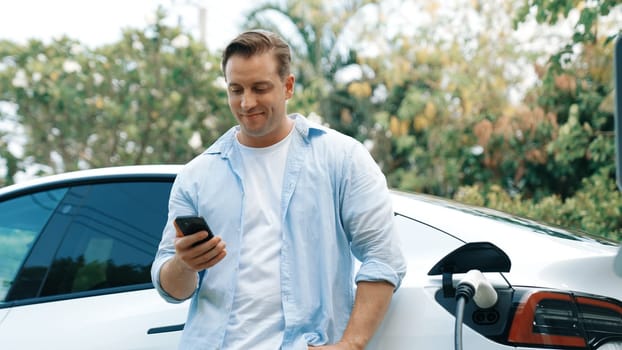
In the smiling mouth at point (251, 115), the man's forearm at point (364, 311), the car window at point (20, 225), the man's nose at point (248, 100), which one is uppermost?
the man's nose at point (248, 100)

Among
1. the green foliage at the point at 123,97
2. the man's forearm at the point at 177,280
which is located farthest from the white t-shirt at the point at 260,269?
the green foliage at the point at 123,97

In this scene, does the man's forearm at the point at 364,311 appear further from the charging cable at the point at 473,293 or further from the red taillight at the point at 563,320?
the red taillight at the point at 563,320

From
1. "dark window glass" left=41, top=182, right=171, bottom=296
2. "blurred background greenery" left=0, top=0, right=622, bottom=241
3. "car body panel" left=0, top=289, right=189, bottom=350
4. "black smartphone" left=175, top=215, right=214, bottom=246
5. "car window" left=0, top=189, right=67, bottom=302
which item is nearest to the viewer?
"black smartphone" left=175, top=215, right=214, bottom=246

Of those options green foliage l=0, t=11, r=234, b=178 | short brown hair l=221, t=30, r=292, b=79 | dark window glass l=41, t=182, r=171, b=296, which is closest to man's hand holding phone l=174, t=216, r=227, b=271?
short brown hair l=221, t=30, r=292, b=79

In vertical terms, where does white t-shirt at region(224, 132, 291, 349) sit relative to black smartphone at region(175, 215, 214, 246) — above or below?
below

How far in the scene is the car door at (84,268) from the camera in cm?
291

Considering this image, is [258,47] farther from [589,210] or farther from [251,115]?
[589,210]

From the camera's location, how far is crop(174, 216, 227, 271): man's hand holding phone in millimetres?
2113

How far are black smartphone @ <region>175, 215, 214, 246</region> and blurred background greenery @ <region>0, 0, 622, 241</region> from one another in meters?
5.51

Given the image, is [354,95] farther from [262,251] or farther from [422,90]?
[262,251]

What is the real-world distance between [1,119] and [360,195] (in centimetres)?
928

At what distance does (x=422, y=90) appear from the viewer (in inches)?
486

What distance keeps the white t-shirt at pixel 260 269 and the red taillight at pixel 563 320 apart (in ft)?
2.11

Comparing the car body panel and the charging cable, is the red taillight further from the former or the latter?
the car body panel
